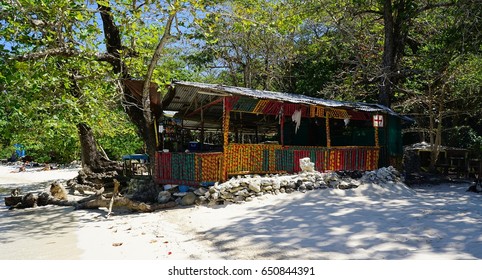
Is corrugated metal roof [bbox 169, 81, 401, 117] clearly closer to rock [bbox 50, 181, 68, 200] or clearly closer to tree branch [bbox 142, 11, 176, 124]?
tree branch [bbox 142, 11, 176, 124]

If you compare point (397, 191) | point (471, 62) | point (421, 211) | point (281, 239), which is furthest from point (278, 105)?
point (471, 62)

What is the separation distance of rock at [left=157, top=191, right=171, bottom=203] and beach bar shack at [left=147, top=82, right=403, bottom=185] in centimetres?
47

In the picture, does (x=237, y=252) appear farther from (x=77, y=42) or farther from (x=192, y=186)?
(x=77, y=42)

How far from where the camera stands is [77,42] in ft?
30.9

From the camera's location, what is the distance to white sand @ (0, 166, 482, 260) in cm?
562

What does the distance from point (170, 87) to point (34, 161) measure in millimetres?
28012

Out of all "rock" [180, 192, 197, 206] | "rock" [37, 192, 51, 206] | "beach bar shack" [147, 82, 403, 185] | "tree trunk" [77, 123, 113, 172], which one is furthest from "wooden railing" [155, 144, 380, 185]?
"tree trunk" [77, 123, 113, 172]

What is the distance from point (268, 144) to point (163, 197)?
349 cm

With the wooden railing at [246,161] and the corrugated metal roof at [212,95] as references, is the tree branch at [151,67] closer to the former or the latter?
the corrugated metal roof at [212,95]

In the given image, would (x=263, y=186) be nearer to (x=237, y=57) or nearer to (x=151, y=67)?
(x=151, y=67)

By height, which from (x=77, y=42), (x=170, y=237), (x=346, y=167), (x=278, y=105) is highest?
(x=77, y=42)

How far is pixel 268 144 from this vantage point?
11.3 m

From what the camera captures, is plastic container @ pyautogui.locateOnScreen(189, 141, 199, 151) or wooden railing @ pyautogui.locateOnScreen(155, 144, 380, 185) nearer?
wooden railing @ pyautogui.locateOnScreen(155, 144, 380, 185)

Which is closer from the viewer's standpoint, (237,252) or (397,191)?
(237,252)
